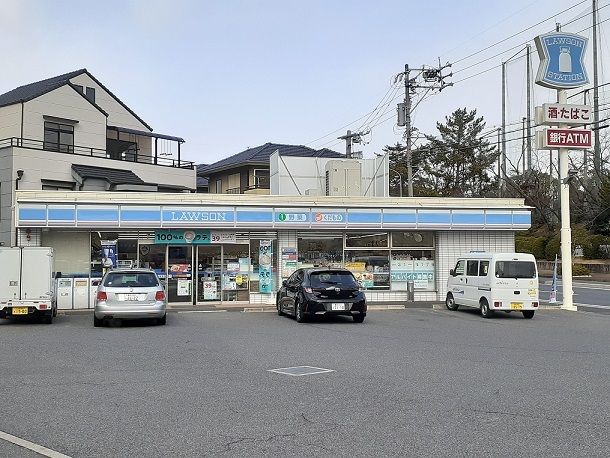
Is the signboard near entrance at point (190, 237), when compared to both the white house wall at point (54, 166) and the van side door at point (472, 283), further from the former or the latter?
the white house wall at point (54, 166)

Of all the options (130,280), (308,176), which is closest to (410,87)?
(308,176)

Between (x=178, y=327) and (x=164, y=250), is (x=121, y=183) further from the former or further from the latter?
(x=178, y=327)

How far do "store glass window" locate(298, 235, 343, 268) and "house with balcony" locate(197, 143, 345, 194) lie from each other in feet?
71.7

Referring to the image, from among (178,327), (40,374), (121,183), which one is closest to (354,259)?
(178,327)

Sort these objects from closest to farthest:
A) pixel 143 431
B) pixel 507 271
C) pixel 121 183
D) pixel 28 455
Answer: pixel 28 455, pixel 143 431, pixel 507 271, pixel 121 183

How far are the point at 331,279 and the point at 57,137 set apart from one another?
24.3 m

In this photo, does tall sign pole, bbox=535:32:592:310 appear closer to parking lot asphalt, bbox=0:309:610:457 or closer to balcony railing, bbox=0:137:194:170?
parking lot asphalt, bbox=0:309:610:457

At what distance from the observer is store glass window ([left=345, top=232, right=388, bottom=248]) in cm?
2683

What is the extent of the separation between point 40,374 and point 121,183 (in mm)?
26845

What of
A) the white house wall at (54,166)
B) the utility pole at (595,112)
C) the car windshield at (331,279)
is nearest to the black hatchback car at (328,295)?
the car windshield at (331,279)

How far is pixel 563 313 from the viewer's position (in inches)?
953

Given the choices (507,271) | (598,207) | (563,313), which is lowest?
(563,313)

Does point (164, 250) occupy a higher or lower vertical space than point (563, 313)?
higher

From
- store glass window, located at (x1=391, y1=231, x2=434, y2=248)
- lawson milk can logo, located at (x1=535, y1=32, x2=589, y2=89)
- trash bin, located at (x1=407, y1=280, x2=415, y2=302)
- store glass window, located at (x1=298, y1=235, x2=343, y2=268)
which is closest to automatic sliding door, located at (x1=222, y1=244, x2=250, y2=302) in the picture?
store glass window, located at (x1=298, y1=235, x2=343, y2=268)
